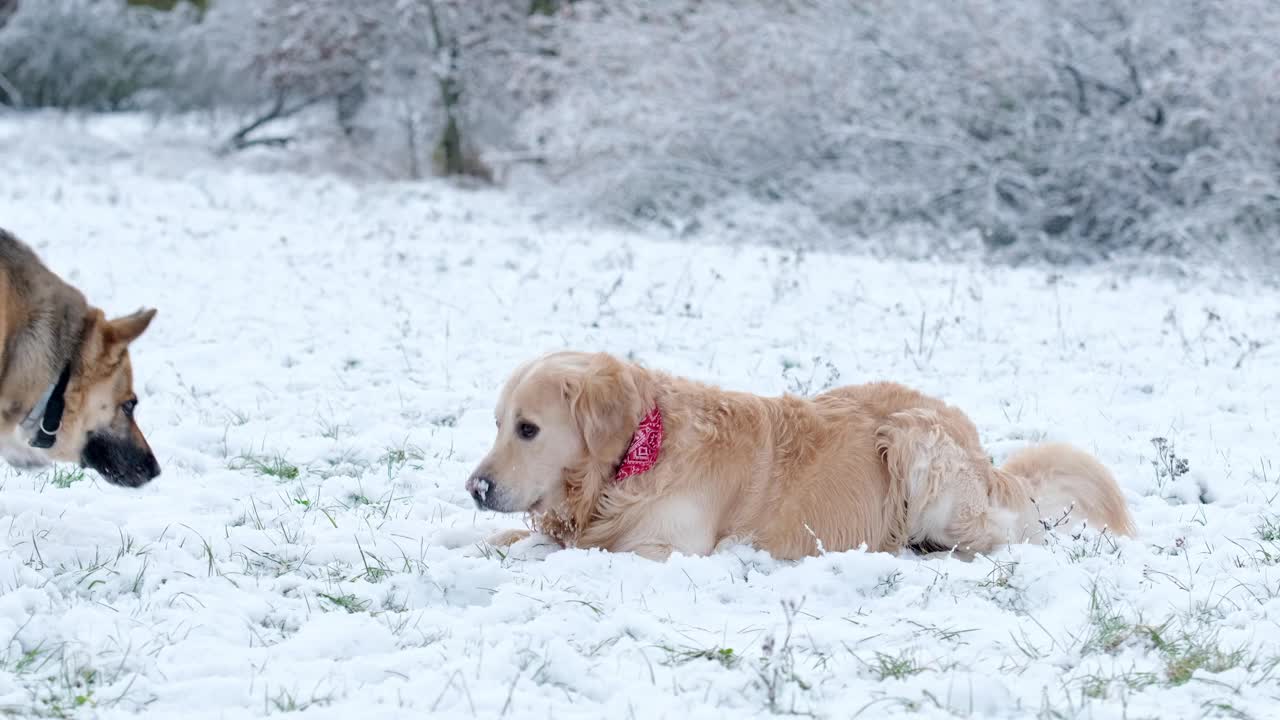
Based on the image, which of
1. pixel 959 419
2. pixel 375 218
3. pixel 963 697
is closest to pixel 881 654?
pixel 963 697

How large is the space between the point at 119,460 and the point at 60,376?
419 mm

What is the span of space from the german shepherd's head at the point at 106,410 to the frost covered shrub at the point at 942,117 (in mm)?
11070

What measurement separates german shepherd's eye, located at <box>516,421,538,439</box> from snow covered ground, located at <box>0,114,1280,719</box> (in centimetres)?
47

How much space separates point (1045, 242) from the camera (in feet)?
48.1

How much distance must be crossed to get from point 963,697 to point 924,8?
14094 mm

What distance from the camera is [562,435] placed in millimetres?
4504

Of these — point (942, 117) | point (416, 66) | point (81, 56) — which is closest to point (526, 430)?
point (942, 117)

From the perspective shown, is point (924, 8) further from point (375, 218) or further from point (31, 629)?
point (31, 629)

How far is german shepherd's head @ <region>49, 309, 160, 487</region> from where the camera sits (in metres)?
4.43

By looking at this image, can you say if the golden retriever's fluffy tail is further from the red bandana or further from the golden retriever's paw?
the red bandana

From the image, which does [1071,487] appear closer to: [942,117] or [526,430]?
[526,430]

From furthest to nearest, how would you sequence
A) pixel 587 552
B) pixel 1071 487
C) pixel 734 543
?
pixel 1071 487, pixel 734 543, pixel 587 552

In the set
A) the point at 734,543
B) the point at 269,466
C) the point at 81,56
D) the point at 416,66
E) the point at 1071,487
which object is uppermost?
the point at 1071,487

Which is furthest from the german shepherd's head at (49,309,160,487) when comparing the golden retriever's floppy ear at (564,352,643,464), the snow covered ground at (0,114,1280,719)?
the golden retriever's floppy ear at (564,352,643,464)
